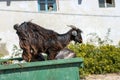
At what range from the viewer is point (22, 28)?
4.71 meters

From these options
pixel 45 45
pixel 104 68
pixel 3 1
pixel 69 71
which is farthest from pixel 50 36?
pixel 3 1

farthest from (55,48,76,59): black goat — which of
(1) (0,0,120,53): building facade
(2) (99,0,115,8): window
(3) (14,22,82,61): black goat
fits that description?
(2) (99,0,115,8): window

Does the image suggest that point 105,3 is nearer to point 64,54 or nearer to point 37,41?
point 64,54

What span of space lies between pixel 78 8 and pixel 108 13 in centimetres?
114

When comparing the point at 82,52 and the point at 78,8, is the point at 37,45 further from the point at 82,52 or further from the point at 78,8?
the point at 78,8

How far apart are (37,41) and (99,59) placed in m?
4.32

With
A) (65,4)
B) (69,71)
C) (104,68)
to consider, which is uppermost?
(65,4)

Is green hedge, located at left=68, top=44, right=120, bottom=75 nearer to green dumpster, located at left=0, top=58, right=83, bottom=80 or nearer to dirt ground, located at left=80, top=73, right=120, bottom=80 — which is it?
dirt ground, located at left=80, top=73, right=120, bottom=80

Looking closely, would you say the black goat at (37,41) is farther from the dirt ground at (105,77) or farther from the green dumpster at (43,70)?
the dirt ground at (105,77)

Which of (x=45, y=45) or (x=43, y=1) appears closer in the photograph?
(x=45, y=45)

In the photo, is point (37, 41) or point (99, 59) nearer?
point (37, 41)

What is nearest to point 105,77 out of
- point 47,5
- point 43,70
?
point 43,70

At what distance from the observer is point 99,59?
8820mm

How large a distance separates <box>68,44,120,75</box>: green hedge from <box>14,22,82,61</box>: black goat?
3.74m
